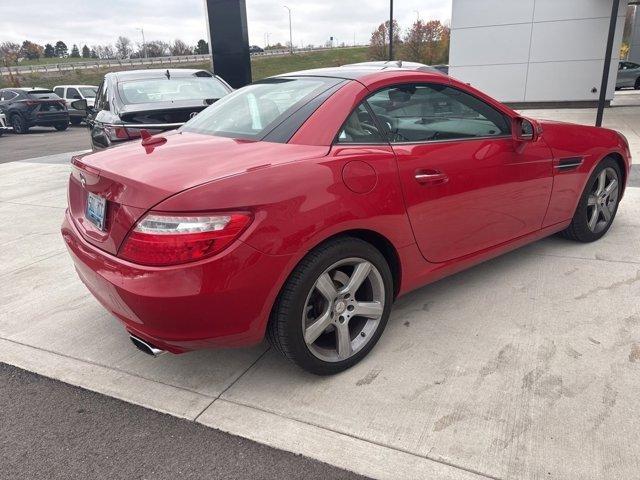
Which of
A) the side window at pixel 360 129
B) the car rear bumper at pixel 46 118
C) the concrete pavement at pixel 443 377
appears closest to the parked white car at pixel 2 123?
the car rear bumper at pixel 46 118

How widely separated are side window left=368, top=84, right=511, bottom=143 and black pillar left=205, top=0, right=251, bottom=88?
1333cm

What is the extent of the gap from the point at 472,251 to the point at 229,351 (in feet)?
5.23

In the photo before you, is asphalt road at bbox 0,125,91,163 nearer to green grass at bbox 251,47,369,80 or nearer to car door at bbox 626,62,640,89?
car door at bbox 626,62,640,89

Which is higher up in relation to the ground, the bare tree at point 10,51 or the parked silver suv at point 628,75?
the bare tree at point 10,51

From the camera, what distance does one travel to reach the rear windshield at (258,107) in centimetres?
271

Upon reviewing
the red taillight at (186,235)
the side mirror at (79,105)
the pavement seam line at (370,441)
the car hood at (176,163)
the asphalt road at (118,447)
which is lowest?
the asphalt road at (118,447)

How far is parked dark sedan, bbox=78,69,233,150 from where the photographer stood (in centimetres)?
575

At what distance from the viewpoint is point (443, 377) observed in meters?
2.55

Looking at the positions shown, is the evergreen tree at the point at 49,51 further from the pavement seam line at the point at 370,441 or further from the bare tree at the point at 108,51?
the pavement seam line at the point at 370,441

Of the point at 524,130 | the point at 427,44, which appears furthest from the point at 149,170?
the point at 427,44

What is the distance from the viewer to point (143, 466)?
2.08 metres

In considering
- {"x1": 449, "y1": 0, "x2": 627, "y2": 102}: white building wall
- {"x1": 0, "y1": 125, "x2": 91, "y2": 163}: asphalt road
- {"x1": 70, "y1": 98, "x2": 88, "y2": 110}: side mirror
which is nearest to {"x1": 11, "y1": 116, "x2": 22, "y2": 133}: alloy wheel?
{"x1": 0, "y1": 125, "x2": 91, "y2": 163}: asphalt road

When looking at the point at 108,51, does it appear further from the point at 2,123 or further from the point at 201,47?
the point at 2,123

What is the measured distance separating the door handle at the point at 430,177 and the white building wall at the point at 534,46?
1567cm
